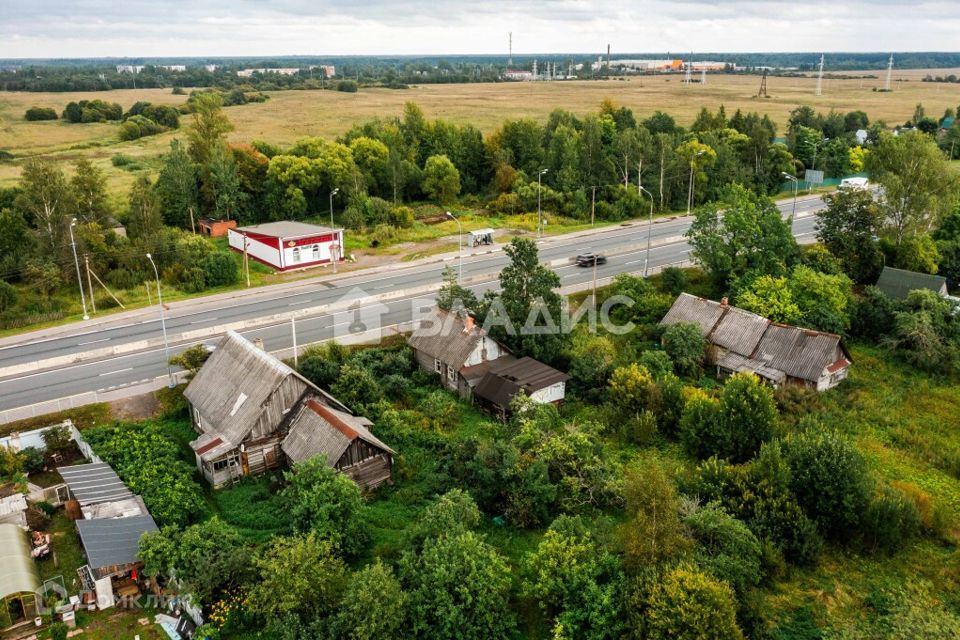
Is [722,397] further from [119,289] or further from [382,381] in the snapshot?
[119,289]

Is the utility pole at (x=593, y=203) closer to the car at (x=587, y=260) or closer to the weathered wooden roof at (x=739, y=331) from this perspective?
the car at (x=587, y=260)

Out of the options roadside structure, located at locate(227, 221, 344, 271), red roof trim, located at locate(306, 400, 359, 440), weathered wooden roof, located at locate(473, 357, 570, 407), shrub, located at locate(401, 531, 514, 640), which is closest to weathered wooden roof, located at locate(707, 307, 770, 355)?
weathered wooden roof, located at locate(473, 357, 570, 407)

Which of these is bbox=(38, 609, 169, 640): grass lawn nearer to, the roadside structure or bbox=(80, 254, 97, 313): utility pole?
bbox=(80, 254, 97, 313): utility pole

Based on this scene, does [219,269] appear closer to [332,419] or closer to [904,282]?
[332,419]

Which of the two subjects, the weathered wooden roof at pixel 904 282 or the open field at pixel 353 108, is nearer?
the weathered wooden roof at pixel 904 282

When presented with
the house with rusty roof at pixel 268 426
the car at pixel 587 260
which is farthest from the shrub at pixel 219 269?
the car at pixel 587 260

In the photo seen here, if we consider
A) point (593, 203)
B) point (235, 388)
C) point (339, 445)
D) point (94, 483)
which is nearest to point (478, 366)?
point (339, 445)

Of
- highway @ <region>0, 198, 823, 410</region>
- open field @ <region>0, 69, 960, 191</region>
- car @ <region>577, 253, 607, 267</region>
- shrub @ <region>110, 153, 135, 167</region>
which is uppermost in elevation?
open field @ <region>0, 69, 960, 191</region>
